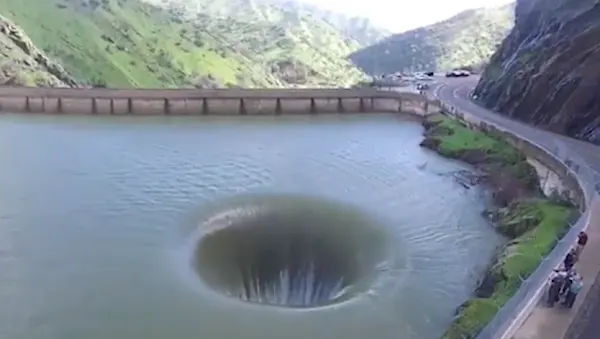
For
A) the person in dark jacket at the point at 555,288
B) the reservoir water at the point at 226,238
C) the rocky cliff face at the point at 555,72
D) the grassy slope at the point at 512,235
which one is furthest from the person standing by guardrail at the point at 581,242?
the rocky cliff face at the point at 555,72

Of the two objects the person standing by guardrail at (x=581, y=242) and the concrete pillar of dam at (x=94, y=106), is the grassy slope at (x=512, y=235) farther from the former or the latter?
the concrete pillar of dam at (x=94, y=106)

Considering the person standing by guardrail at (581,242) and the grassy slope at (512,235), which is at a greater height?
the person standing by guardrail at (581,242)

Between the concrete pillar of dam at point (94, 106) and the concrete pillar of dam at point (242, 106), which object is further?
the concrete pillar of dam at point (242, 106)

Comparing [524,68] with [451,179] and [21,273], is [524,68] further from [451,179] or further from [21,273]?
[21,273]

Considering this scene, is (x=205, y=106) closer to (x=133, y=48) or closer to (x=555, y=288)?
(x=555, y=288)

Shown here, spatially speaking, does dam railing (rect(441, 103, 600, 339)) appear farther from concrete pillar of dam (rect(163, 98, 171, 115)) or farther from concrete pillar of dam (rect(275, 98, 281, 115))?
concrete pillar of dam (rect(163, 98, 171, 115))

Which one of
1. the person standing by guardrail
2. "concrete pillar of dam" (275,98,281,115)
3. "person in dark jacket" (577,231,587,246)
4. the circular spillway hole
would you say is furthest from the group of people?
"concrete pillar of dam" (275,98,281,115)
